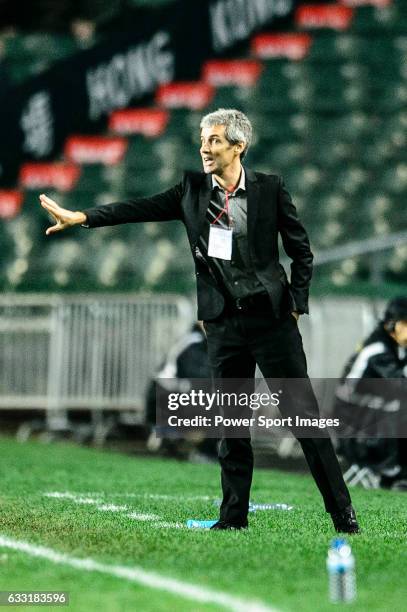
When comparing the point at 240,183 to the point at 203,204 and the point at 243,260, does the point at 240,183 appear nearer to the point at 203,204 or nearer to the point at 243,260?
the point at 203,204

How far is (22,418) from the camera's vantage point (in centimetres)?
1614

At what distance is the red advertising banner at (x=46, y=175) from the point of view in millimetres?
16875

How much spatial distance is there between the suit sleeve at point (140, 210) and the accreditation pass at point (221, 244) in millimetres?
329

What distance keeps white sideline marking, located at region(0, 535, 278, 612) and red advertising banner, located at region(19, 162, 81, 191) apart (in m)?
11.1

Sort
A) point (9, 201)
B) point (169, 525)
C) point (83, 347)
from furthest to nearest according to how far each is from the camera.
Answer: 1. point (9, 201)
2. point (83, 347)
3. point (169, 525)

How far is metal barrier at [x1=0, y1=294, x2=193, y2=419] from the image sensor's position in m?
15.2

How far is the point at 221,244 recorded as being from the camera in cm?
617

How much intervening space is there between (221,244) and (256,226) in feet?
0.67

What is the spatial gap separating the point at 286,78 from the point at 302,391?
725 inches

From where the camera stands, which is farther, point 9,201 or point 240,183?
point 9,201

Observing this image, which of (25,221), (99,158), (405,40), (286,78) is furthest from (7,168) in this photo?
(405,40)

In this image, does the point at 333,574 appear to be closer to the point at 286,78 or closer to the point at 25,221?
the point at 25,221

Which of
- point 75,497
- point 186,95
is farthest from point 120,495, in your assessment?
point 186,95

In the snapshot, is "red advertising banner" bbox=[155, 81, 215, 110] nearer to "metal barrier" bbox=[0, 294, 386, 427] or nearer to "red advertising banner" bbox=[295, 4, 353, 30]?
A: "red advertising banner" bbox=[295, 4, 353, 30]
